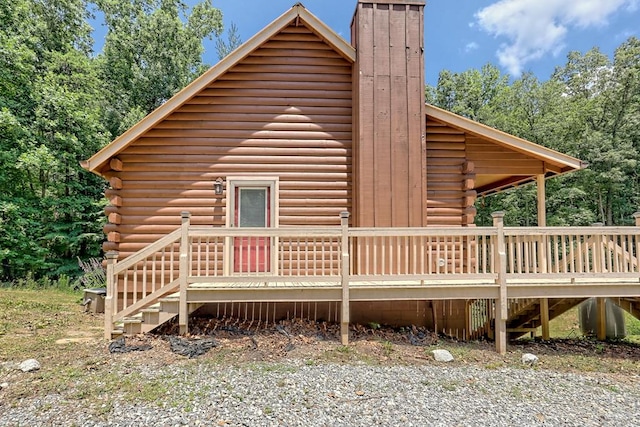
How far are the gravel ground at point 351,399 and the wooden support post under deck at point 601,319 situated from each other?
2.64 metres

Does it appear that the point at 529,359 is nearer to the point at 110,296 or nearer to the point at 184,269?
the point at 184,269

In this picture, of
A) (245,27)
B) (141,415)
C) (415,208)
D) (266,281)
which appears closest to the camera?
(141,415)

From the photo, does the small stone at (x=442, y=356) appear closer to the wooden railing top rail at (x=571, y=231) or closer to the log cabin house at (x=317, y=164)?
the log cabin house at (x=317, y=164)

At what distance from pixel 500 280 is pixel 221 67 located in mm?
6129

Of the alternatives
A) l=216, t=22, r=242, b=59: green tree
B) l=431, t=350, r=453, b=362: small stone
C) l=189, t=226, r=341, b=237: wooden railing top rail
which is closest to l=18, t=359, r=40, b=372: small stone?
l=189, t=226, r=341, b=237: wooden railing top rail

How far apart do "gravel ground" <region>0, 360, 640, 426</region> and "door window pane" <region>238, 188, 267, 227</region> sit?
2978mm

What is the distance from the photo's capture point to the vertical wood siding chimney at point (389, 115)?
6672mm

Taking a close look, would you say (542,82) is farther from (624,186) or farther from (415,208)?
(415,208)

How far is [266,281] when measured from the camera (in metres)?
5.45

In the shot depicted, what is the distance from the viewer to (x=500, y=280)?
18.2 ft

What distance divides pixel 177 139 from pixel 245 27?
1621cm

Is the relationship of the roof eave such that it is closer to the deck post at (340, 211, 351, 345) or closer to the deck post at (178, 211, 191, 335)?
the deck post at (340, 211, 351, 345)

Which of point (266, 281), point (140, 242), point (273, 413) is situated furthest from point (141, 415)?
point (140, 242)

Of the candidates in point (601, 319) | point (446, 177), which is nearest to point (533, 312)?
point (601, 319)
